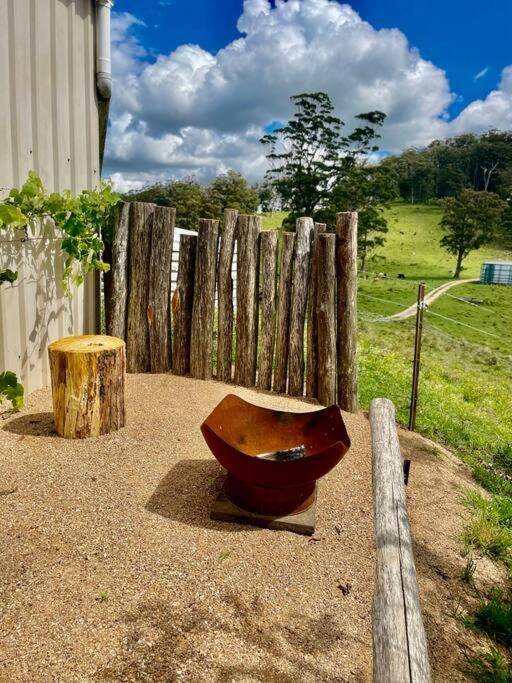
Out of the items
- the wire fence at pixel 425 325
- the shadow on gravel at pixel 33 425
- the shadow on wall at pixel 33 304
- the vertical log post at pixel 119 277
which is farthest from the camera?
the wire fence at pixel 425 325

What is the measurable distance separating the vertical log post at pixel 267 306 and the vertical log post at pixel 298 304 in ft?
0.74

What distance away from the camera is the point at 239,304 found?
548cm

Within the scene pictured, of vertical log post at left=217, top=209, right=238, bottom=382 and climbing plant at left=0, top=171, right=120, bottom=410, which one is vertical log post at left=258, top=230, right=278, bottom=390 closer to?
vertical log post at left=217, top=209, right=238, bottom=382

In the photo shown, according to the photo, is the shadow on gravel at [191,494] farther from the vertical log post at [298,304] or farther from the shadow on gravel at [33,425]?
the vertical log post at [298,304]

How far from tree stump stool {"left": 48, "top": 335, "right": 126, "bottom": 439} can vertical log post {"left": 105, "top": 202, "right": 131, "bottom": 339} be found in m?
1.42

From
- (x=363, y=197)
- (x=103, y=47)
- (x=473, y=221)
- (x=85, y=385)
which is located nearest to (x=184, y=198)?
(x=363, y=197)

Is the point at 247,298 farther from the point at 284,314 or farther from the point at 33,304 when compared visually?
the point at 33,304

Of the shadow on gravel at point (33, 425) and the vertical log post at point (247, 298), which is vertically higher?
the vertical log post at point (247, 298)

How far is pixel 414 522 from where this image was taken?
3.56 m

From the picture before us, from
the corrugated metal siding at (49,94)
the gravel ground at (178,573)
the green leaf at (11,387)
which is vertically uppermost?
the corrugated metal siding at (49,94)

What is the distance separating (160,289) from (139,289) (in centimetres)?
23

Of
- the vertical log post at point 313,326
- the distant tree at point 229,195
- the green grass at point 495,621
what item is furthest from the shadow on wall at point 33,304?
the distant tree at point 229,195

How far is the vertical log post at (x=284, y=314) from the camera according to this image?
5.29 metres

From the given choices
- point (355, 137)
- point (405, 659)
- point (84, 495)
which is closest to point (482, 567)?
point (405, 659)
